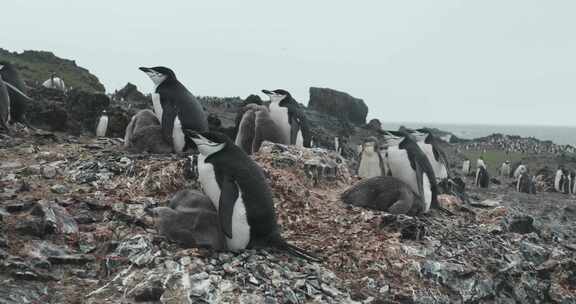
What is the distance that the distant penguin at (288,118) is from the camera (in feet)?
34.0

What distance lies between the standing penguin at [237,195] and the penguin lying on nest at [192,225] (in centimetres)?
13

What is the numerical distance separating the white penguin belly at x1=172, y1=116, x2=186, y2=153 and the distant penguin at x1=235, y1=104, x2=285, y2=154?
1231mm

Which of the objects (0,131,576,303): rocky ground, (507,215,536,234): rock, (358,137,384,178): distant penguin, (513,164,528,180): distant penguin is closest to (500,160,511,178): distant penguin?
(513,164,528,180): distant penguin

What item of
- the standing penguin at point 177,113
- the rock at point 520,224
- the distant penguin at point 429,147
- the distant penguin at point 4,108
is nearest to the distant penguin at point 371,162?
the distant penguin at point 429,147

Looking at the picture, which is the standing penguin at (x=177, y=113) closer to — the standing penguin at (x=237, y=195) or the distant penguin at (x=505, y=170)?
the standing penguin at (x=237, y=195)

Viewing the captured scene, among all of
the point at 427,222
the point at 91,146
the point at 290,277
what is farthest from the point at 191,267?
the point at 91,146

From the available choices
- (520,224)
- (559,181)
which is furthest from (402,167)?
(559,181)

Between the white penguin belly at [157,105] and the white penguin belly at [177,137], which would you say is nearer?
the white penguin belly at [177,137]

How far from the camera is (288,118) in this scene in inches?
411

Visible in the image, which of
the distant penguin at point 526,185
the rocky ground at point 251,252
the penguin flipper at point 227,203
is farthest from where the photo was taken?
the distant penguin at point 526,185

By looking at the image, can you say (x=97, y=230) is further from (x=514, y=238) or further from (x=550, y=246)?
(x=550, y=246)

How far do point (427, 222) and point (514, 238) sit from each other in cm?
156

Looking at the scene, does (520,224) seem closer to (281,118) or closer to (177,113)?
(281,118)

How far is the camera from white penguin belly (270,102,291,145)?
10.3m
